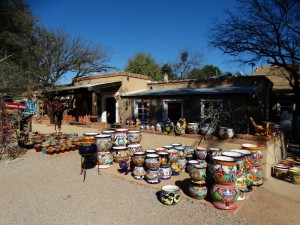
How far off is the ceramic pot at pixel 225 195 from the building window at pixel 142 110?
8944 millimetres

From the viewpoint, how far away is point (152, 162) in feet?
16.1

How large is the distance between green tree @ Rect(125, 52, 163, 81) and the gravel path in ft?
87.1

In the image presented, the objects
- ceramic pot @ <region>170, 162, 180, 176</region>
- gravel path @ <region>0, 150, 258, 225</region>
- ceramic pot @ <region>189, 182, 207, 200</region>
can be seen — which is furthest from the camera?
ceramic pot @ <region>170, 162, 180, 176</region>

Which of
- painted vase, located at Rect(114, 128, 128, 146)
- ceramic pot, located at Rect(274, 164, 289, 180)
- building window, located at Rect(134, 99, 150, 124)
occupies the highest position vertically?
building window, located at Rect(134, 99, 150, 124)

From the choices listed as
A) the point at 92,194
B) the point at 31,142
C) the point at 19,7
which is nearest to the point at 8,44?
the point at 19,7

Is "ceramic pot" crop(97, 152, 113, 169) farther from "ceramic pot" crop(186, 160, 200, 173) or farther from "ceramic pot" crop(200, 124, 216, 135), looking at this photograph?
"ceramic pot" crop(200, 124, 216, 135)

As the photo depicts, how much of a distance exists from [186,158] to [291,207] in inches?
103

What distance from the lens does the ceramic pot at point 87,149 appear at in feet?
18.7

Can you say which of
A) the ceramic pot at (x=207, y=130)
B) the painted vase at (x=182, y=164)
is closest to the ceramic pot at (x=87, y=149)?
the painted vase at (x=182, y=164)

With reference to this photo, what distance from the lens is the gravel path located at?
3.60m

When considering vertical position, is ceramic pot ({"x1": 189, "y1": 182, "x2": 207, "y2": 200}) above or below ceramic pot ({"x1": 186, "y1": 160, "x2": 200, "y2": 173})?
below

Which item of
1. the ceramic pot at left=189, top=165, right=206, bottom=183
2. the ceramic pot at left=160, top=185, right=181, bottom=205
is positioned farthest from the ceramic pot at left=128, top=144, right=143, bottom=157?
the ceramic pot at left=189, top=165, right=206, bottom=183

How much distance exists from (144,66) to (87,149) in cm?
2689

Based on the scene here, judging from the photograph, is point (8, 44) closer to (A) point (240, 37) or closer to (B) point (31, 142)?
(B) point (31, 142)
